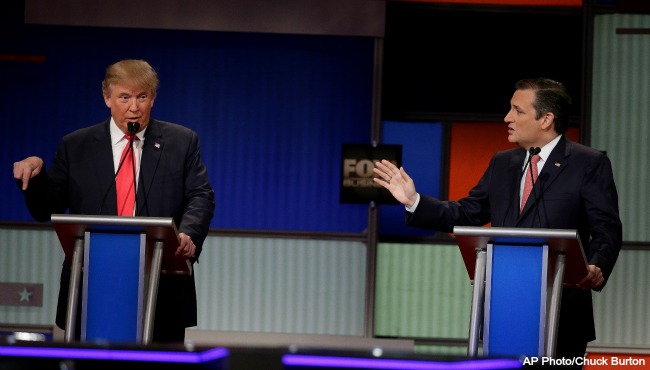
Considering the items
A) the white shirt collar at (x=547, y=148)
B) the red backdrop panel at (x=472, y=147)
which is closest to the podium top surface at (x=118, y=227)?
the white shirt collar at (x=547, y=148)

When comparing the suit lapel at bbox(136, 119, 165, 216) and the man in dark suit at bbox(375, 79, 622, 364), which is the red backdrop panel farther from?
the suit lapel at bbox(136, 119, 165, 216)

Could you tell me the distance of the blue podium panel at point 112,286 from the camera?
3811 mm

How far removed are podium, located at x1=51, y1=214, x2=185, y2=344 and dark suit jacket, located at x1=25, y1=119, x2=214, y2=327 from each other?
31 cm

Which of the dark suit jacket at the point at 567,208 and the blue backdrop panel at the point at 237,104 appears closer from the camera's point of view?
the dark suit jacket at the point at 567,208

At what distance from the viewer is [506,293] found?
379 cm

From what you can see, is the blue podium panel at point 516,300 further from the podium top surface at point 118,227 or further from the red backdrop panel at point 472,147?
the red backdrop panel at point 472,147

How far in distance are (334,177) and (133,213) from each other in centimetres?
265

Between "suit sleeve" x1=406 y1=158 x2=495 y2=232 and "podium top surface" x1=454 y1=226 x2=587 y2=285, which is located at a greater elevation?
"suit sleeve" x1=406 y1=158 x2=495 y2=232

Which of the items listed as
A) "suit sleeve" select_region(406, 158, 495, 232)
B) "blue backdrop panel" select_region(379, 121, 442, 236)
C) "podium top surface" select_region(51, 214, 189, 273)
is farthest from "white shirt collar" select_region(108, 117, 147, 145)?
"blue backdrop panel" select_region(379, 121, 442, 236)

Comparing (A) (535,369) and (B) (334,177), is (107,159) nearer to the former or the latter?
(A) (535,369)

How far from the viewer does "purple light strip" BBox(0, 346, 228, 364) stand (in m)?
2.56

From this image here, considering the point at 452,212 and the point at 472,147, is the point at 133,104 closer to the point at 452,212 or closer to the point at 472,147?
the point at 452,212

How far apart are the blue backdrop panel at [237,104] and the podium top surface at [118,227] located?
2821 mm

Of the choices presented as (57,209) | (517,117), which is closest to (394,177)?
(517,117)
